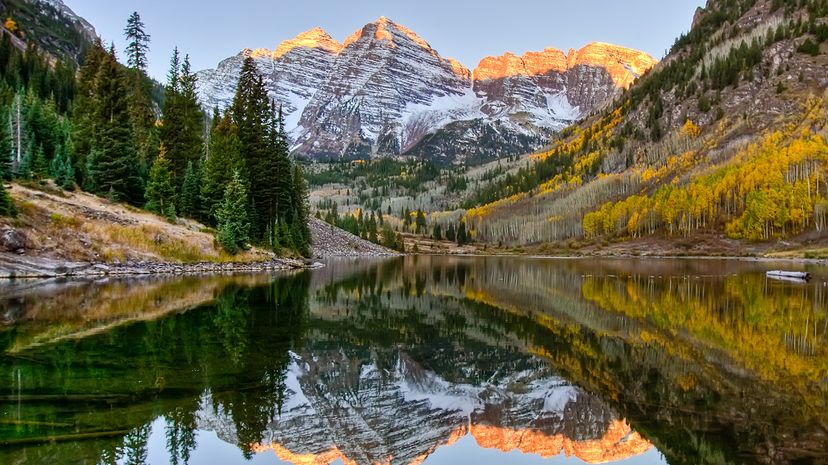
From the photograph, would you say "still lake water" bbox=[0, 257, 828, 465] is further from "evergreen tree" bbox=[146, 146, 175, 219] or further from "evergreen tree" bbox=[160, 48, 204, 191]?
"evergreen tree" bbox=[160, 48, 204, 191]

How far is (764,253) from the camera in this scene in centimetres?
11512

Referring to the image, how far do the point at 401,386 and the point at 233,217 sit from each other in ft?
165

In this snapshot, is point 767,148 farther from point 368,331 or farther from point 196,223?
point 368,331

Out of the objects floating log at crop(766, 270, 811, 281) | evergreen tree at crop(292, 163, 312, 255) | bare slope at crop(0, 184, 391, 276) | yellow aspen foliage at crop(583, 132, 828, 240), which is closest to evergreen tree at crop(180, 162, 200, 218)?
bare slope at crop(0, 184, 391, 276)

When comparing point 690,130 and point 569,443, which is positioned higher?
point 690,130

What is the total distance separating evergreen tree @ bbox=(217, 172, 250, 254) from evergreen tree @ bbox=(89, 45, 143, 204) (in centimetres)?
1004

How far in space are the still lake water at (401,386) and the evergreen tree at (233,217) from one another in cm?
3123

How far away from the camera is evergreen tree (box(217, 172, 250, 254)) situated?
6131cm

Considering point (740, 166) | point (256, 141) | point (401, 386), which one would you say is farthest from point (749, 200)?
point (401, 386)

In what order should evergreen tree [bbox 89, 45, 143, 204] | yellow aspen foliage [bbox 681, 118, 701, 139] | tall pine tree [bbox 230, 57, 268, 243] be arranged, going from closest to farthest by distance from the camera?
evergreen tree [bbox 89, 45, 143, 204] → tall pine tree [bbox 230, 57, 268, 243] → yellow aspen foliage [bbox 681, 118, 701, 139]

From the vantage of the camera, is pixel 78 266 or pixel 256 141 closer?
pixel 78 266

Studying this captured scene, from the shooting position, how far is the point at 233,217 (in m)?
61.6

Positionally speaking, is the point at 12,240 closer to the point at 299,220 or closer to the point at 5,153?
the point at 5,153

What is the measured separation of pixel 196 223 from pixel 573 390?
58.1m
